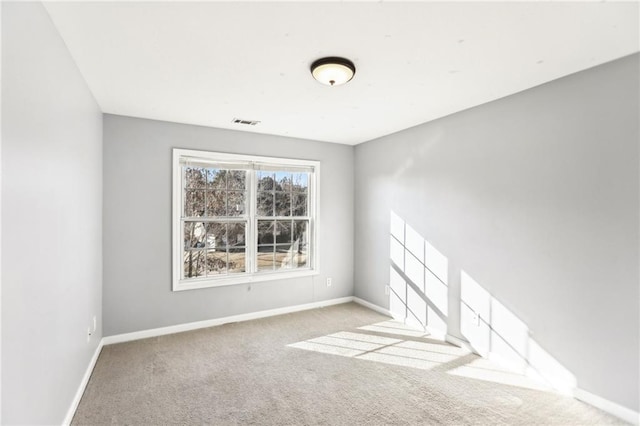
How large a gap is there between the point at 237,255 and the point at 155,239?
1.02 m

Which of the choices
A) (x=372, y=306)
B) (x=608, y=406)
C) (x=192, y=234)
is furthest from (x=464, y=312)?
(x=192, y=234)

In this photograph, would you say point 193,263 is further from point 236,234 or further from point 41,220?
point 41,220

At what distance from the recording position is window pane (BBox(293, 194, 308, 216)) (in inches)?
188

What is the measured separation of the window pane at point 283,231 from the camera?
4633 mm

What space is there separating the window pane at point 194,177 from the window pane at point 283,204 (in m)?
1.04

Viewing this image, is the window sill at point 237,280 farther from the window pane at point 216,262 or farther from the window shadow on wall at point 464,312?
the window shadow on wall at point 464,312

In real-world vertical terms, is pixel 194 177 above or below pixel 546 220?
above

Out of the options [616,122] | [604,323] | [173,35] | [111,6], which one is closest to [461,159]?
[616,122]

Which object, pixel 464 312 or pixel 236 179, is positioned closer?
pixel 464 312

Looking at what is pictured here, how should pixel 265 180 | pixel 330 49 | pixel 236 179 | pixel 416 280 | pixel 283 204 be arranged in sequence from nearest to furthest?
pixel 330 49 → pixel 416 280 → pixel 236 179 → pixel 265 180 → pixel 283 204

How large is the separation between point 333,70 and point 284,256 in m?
2.95

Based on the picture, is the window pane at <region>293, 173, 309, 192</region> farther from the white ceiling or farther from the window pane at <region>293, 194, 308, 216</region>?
the white ceiling

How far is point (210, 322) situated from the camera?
13.3 ft

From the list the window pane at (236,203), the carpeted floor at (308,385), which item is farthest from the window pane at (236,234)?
the carpeted floor at (308,385)
